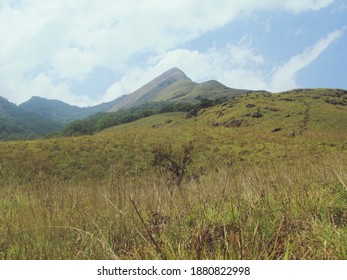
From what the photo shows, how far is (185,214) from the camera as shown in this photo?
420 centimetres

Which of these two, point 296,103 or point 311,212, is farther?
point 296,103

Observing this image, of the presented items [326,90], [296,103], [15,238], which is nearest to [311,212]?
[15,238]

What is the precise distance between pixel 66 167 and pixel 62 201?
24.9 m

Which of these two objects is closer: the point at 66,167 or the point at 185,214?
the point at 185,214

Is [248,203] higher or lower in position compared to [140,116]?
lower

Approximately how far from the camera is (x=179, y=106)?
152m

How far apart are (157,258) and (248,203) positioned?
171 centimetres

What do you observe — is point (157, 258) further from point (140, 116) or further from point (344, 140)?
point (140, 116)
